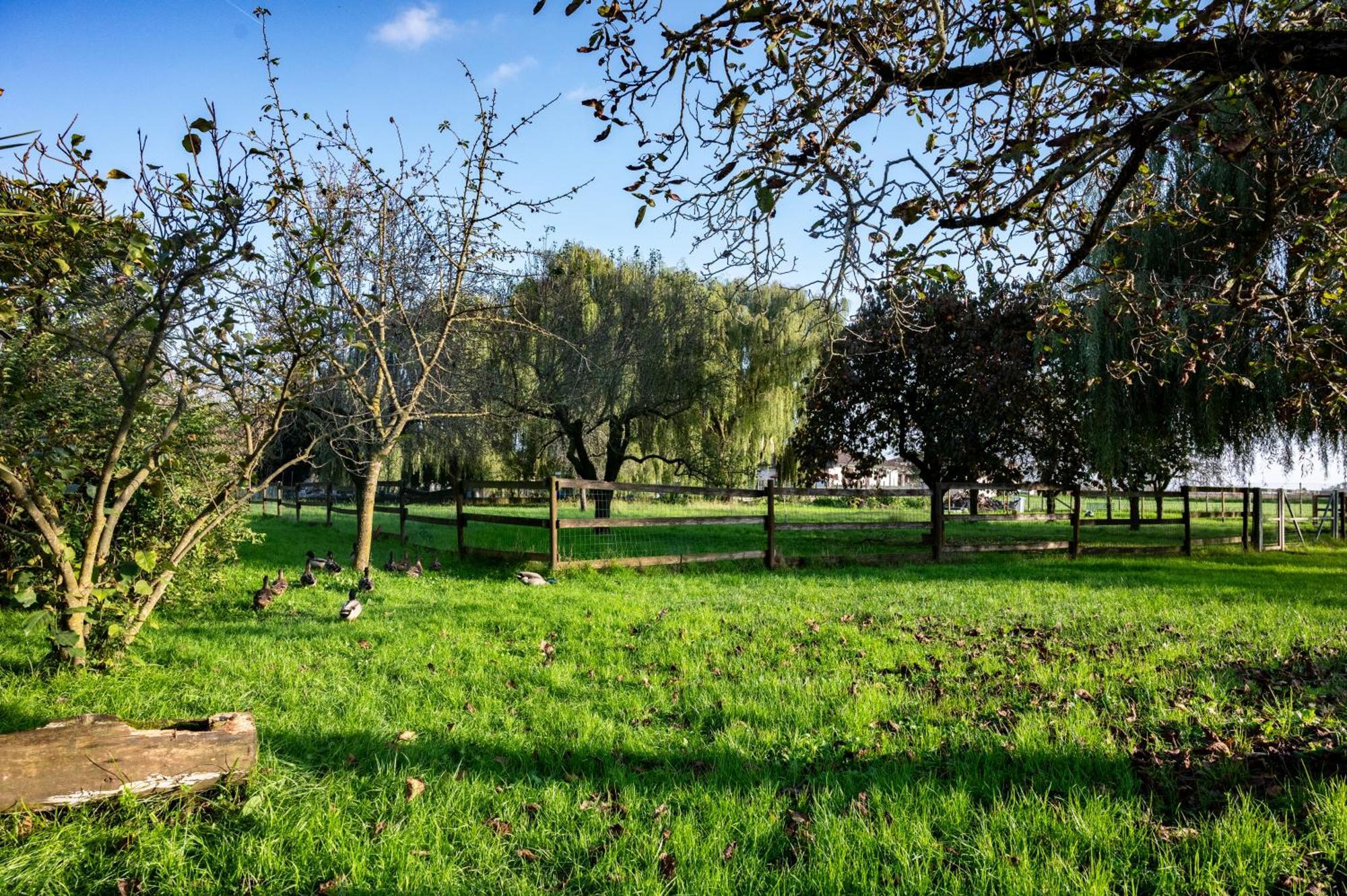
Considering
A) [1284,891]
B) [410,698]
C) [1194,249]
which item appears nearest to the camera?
[1284,891]

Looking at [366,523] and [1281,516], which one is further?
[1281,516]

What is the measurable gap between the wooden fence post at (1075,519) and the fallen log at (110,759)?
14.5 m

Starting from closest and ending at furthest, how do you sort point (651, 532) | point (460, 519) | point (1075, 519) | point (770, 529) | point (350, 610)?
point (350, 610) < point (770, 529) < point (460, 519) < point (1075, 519) < point (651, 532)

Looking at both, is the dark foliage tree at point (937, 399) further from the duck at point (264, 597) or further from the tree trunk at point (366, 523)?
the duck at point (264, 597)

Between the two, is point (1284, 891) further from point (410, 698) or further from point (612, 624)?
point (612, 624)

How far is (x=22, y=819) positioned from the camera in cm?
279

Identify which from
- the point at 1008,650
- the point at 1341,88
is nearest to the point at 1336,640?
the point at 1008,650

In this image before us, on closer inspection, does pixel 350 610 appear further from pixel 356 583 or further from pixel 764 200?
pixel 764 200

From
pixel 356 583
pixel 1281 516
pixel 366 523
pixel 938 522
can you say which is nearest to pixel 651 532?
pixel 938 522

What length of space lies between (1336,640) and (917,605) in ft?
11.4

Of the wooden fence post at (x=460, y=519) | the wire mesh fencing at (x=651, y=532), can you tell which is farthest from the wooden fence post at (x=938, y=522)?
the wooden fence post at (x=460, y=519)

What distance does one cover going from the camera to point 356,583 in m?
8.72

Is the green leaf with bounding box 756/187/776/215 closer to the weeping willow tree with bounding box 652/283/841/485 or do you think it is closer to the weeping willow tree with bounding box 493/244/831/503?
the weeping willow tree with bounding box 493/244/831/503

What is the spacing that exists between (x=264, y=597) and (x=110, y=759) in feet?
14.7
